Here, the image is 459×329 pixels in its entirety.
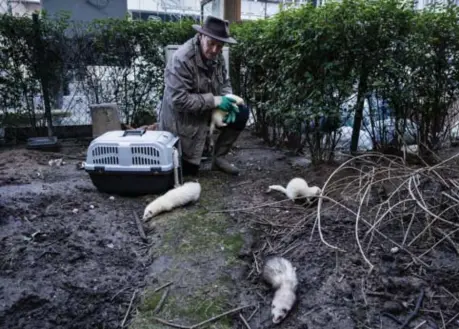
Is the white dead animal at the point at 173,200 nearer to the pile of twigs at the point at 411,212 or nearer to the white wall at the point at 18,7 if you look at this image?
the pile of twigs at the point at 411,212

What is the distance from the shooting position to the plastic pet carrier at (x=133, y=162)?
298 centimetres

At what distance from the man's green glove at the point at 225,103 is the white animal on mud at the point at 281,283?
1.67 metres

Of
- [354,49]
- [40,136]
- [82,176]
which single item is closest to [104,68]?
[40,136]

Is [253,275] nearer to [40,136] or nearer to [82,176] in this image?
[82,176]

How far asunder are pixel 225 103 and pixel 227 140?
1.61 ft

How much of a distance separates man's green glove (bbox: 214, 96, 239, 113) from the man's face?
35cm

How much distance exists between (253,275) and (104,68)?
13.9 ft

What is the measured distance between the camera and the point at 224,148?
3846 millimetres

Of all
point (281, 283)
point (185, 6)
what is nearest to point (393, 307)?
point (281, 283)

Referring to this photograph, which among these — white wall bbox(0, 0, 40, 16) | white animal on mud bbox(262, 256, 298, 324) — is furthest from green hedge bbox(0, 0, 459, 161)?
white animal on mud bbox(262, 256, 298, 324)

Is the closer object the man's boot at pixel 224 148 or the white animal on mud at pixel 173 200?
the white animal on mud at pixel 173 200

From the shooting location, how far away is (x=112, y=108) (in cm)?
514

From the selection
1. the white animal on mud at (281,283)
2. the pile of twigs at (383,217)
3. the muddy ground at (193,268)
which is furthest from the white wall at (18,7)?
the white animal on mud at (281,283)

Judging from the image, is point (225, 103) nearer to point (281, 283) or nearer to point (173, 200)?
point (173, 200)
